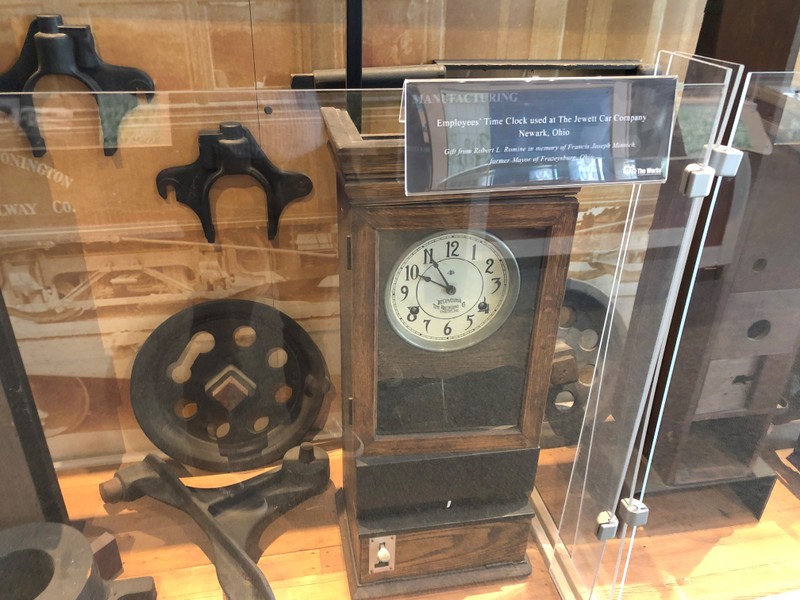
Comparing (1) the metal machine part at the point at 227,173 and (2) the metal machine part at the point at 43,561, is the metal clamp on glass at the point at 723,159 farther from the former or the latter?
(2) the metal machine part at the point at 43,561

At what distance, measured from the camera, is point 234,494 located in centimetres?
116

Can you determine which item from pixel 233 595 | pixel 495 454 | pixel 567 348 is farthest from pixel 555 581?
pixel 233 595

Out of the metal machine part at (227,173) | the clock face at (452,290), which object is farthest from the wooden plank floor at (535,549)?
the metal machine part at (227,173)

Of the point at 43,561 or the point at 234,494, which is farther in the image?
the point at 234,494

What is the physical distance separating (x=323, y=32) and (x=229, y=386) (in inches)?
24.8

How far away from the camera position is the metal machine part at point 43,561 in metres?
0.89

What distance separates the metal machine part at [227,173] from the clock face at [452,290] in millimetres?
313

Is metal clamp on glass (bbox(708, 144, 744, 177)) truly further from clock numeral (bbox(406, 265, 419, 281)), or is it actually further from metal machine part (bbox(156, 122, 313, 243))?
metal machine part (bbox(156, 122, 313, 243))

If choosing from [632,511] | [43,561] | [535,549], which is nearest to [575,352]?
[632,511]

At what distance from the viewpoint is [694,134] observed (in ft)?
2.58

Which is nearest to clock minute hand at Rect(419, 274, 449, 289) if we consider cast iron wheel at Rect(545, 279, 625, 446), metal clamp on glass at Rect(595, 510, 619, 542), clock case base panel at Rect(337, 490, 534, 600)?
cast iron wheel at Rect(545, 279, 625, 446)

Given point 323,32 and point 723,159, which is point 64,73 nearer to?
point 323,32

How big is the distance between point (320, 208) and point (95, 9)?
1.46 ft

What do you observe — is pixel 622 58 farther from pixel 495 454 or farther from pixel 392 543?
pixel 392 543
